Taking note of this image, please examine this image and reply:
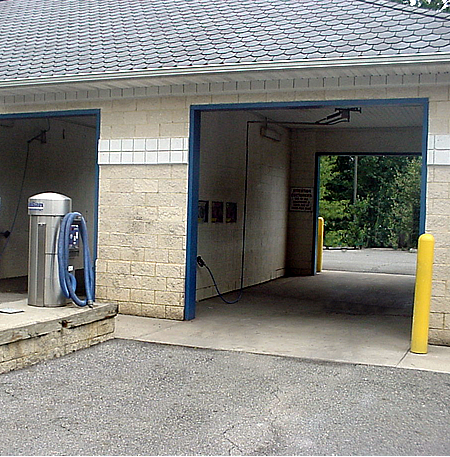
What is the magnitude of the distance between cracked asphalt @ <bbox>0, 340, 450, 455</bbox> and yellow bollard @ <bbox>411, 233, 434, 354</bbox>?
0.81 metres

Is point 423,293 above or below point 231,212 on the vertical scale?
below

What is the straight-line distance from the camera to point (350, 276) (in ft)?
55.9

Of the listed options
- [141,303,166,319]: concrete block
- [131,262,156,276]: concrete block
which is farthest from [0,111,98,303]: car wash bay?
[141,303,166,319]: concrete block

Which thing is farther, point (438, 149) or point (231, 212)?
point (231, 212)

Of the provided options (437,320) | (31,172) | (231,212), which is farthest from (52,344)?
(31,172)

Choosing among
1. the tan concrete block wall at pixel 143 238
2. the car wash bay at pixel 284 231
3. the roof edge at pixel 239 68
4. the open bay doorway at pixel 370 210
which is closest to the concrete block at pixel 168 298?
the tan concrete block wall at pixel 143 238

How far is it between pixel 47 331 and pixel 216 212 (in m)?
5.46

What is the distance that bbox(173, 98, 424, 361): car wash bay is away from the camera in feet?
30.9

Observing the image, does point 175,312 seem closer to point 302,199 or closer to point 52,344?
point 52,344

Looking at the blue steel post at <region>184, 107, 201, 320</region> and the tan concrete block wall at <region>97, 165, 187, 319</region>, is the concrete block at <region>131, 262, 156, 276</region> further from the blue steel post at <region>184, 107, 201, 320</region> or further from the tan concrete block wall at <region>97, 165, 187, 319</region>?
the blue steel post at <region>184, 107, 201, 320</region>

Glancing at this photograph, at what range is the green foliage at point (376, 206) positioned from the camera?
30203 mm

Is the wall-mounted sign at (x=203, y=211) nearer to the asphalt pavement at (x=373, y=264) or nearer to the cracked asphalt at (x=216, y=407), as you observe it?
the cracked asphalt at (x=216, y=407)

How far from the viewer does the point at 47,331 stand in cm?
697

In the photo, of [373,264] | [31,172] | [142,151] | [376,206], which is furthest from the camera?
[376,206]
